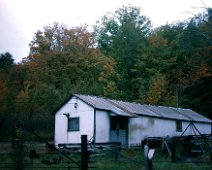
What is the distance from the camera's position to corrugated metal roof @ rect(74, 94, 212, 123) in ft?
99.1

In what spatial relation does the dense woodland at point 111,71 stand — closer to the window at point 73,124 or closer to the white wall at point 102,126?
the window at point 73,124

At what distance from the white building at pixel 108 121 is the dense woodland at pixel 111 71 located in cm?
844

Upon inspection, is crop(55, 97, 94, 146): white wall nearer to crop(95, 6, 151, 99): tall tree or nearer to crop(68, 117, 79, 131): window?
crop(68, 117, 79, 131): window

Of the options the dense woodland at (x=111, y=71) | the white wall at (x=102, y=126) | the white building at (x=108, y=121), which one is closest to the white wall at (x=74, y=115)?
the white building at (x=108, y=121)

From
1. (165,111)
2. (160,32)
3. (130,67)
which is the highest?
(160,32)

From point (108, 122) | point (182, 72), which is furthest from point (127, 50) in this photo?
point (108, 122)

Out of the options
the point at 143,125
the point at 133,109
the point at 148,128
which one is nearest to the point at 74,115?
the point at 133,109

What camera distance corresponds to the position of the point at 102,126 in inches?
1173

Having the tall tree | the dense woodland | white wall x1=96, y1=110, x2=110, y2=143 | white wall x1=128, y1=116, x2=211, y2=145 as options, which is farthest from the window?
the tall tree

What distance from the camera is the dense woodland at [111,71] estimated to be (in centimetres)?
4372

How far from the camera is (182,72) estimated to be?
4928 centimetres

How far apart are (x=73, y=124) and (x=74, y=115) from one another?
69 cm

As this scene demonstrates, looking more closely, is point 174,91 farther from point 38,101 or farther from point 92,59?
point 38,101

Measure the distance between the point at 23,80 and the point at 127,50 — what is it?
15191 millimetres
